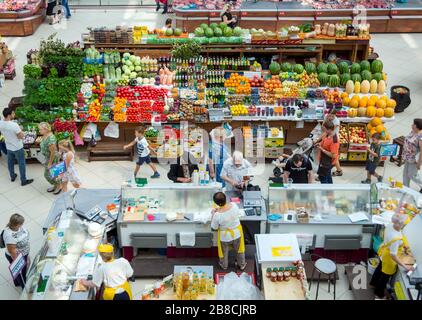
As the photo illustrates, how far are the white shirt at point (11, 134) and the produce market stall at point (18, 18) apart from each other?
25.7ft

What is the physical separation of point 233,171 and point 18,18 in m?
10.8

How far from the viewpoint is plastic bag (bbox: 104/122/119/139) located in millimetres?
11500

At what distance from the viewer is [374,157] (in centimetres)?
1023

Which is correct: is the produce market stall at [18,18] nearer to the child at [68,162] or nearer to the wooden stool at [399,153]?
the child at [68,162]

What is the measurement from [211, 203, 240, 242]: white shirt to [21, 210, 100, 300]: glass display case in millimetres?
1741

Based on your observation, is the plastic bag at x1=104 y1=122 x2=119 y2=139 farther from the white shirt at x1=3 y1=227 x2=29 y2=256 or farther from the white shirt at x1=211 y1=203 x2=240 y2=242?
the white shirt at x1=211 y1=203 x2=240 y2=242

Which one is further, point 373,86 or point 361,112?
point 373,86

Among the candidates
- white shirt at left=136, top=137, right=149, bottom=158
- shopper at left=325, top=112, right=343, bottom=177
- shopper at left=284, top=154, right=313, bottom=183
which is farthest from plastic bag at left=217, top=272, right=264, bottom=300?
white shirt at left=136, top=137, right=149, bottom=158

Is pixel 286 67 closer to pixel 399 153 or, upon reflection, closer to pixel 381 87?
pixel 381 87

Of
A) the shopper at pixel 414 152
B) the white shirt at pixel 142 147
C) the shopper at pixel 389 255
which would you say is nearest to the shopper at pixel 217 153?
the white shirt at pixel 142 147

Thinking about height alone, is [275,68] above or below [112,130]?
above

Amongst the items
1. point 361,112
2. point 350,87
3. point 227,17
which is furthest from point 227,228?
point 227,17

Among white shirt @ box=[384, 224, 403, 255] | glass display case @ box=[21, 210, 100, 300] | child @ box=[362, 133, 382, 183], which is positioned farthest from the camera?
child @ box=[362, 133, 382, 183]

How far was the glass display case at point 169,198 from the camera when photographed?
872 centimetres
